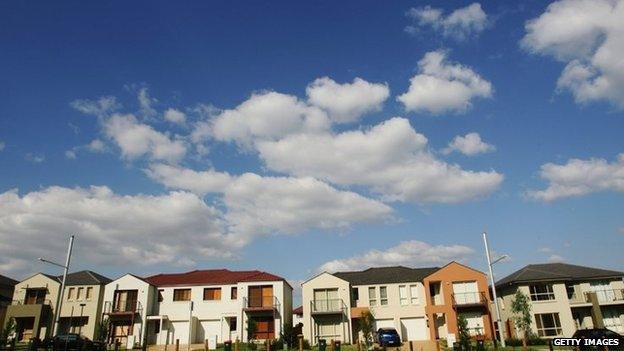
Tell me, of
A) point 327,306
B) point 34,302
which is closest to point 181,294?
point 34,302

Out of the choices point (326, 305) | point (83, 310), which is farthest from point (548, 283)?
point (83, 310)

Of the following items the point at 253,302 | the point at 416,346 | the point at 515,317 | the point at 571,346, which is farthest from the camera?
the point at 253,302

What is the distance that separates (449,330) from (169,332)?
28058mm

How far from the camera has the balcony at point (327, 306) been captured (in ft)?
153

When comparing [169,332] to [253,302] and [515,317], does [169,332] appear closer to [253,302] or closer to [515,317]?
[253,302]

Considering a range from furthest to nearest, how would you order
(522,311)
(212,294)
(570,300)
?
(212,294) → (570,300) → (522,311)

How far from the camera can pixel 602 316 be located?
45.9 meters

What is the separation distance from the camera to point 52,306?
162ft

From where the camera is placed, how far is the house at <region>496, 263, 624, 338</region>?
45219mm

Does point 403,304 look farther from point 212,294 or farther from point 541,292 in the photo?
point 212,294

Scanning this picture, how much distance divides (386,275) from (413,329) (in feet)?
20.9

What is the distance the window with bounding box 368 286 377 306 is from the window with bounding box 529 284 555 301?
15.4 metres

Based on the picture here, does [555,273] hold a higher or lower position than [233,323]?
higher

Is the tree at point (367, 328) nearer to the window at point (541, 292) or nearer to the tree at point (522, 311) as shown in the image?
the tree at point (522, 311)
